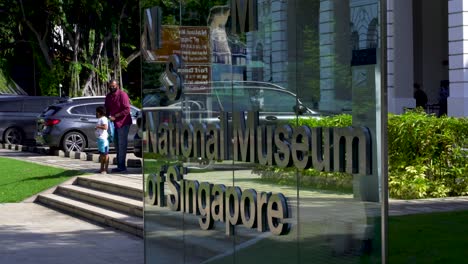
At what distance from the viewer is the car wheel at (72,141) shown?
23.5m

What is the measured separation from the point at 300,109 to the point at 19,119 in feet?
79.0

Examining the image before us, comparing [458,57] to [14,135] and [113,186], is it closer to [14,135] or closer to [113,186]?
[113,186]

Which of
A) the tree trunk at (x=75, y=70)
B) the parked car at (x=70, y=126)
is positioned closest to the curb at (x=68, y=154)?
the parked car at (x=70, y=126)

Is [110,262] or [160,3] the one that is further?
[110,262]

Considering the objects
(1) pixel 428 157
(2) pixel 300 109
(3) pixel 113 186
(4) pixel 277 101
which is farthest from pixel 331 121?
(3) pixel 113 186

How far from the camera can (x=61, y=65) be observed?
127 ft

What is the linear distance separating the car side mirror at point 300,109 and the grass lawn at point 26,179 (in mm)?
10115

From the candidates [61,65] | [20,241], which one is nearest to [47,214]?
[20,241]

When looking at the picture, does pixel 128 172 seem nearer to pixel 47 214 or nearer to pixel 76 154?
pixel 47 214

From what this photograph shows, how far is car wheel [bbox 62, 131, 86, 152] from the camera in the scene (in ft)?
77.2

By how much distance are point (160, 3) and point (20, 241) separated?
423 centimetres

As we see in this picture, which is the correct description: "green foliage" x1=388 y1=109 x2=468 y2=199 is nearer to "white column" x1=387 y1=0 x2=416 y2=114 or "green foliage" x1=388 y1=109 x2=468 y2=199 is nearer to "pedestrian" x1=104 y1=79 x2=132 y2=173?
"pedestrian" x1=104 y1=79 x2=132 y2=173

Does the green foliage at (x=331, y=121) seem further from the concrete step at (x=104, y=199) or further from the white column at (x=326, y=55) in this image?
the concrete step at (x=104, y=199)

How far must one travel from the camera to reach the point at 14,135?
2895 cm
